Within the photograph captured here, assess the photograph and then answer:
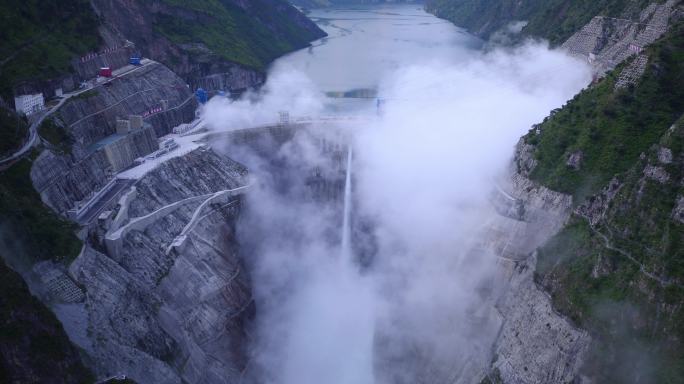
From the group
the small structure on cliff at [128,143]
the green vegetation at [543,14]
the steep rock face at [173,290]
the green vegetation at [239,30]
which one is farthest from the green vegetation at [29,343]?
the green vegetation at [239,30]

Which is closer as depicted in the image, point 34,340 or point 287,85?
point 34,340

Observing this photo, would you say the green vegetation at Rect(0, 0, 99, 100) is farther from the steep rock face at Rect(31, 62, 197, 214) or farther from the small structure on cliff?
the small structure on cliff

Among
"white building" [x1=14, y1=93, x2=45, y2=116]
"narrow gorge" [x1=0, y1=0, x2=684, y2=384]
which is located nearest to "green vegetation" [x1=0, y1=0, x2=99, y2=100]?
"narrow gorge" [x1=0, y1=0, x2=684, y2=384]

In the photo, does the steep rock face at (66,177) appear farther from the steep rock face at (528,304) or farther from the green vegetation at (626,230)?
the green vegetation at (626,230)

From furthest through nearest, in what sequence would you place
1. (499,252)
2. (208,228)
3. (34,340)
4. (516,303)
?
1. (208,228)
2. (499,252)
3. (516,303)
4. (34,340)

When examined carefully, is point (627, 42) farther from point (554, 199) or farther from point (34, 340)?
point (34, 340)

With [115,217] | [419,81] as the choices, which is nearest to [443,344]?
[115,217]
